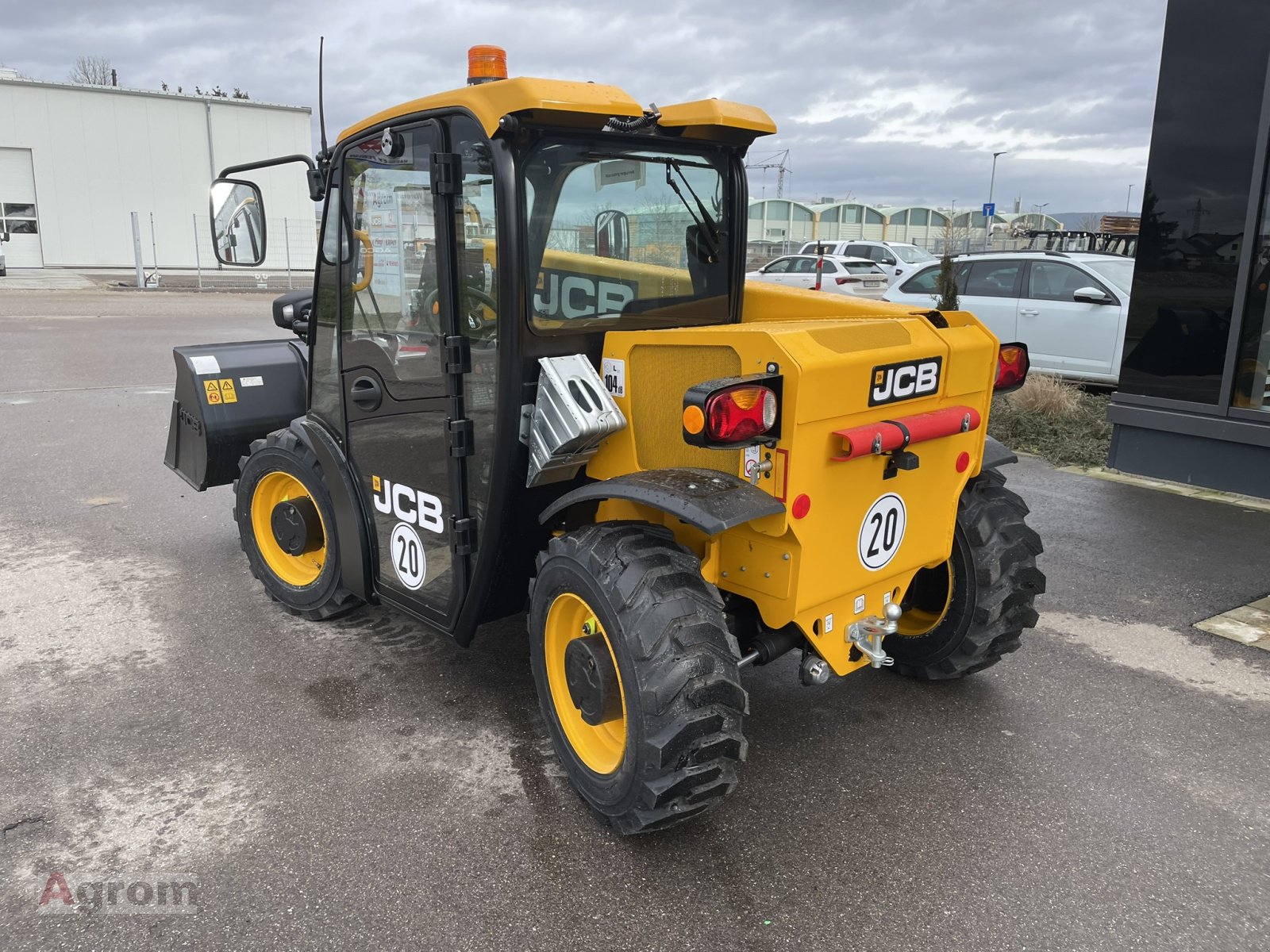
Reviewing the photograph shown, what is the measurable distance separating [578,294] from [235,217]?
1594 millimetres

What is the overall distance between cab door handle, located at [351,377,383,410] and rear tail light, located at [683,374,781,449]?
154 centimetres

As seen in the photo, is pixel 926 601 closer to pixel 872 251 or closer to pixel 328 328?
pixel 328 328

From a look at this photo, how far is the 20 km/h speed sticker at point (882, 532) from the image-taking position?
2.85 meters

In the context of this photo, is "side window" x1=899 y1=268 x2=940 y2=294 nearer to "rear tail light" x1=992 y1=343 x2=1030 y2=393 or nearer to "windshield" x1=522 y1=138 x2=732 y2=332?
"rear tail light" x1=992 y1=343 x2=1030 y2=393

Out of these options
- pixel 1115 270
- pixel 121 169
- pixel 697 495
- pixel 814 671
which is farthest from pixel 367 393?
pixel 121 169

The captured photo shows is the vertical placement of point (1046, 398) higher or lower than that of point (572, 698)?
higher

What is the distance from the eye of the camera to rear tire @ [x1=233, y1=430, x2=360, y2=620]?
3994 mm

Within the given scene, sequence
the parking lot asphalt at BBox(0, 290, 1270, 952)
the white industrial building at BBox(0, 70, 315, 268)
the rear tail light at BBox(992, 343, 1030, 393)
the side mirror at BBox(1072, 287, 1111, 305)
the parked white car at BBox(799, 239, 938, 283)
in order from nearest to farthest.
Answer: the parking lot asphalt at BBox(0, 290, 1270, 952) → the rear tail light at BBox(992, 343, 1030, 393) → the side mirror at BBox(1072, 287, 1111, 305) → the parked white car at BBox(799, 239, 938, 283) → the white industrial building at BBox(0, 70, 315, 268)

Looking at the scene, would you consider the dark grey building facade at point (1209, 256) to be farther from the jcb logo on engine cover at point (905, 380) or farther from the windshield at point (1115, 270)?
the jcb logo on engine cover at point (905, 380)

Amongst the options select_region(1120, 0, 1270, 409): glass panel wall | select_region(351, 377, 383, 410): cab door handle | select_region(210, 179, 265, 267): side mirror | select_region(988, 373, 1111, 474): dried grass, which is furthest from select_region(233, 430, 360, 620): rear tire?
select_region(1120, 0, 1270, 409): glass panel wall

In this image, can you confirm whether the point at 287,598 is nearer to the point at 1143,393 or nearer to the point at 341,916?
the point at 341,916

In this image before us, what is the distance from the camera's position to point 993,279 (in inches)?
408

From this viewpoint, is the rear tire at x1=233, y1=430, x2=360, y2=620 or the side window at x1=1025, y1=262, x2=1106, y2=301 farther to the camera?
the side window at x1=1025, y1=262, x2=1106, y2=301

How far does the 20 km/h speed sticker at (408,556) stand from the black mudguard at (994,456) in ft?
7.11
